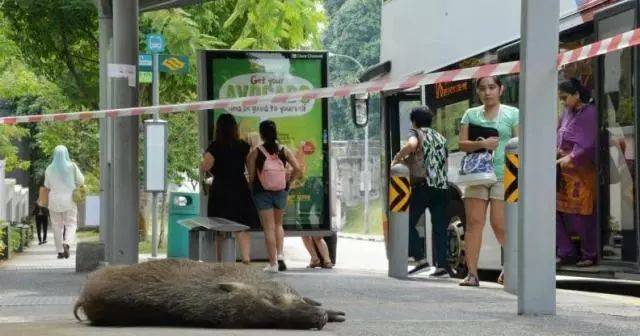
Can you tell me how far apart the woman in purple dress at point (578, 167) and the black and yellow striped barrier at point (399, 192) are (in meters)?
1.85

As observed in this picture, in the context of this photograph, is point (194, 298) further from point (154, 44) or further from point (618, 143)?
point (154, 44)

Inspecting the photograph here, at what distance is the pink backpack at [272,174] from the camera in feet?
51.7

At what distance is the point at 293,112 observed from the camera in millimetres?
18656

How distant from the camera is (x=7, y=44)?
2552cm

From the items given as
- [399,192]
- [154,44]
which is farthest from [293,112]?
[399,192]

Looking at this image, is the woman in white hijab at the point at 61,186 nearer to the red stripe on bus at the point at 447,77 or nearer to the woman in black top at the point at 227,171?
the woman in black top at the point at 227,171

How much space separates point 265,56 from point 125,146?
345 cm

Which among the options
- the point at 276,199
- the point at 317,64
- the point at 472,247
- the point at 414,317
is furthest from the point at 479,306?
the point at 317,64

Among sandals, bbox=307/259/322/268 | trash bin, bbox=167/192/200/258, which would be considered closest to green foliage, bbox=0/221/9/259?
trash bin, bbox=167/192/200/258

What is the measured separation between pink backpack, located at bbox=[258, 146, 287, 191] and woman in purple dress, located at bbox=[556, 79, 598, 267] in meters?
3.45

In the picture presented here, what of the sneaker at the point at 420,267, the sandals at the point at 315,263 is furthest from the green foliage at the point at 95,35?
the sneaker at the point at 420,267

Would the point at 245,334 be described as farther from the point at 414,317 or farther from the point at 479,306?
the point at 479,306

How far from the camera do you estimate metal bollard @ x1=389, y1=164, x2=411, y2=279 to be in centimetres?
1489

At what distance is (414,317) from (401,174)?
575 cm
